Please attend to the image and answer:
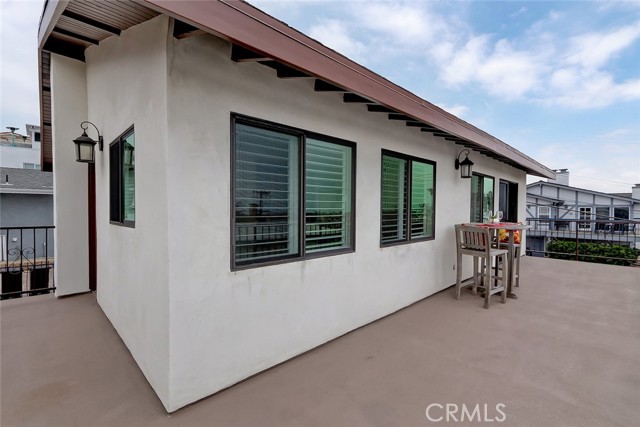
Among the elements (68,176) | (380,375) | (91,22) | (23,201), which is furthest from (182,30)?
(23,201)

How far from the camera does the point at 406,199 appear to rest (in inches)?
159

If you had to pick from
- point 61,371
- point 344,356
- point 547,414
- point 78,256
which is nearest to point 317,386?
point 344,356

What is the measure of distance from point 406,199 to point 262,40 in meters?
2.93

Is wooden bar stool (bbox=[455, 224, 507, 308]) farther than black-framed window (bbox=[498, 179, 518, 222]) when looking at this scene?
No

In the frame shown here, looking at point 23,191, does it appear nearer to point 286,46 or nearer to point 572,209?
point 286,46

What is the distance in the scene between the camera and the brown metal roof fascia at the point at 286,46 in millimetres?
1385

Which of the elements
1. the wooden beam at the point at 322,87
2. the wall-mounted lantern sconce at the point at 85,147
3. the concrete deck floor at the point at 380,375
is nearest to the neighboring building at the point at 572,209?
the concrete deck floor at the point at 380,375

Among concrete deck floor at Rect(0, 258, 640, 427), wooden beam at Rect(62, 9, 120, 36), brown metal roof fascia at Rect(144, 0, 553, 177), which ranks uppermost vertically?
wooden beam at Rect(62, 9, 120, 36)

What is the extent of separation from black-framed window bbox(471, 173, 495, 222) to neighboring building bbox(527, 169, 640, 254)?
1001 cm

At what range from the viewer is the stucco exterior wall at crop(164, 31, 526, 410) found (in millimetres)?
1910

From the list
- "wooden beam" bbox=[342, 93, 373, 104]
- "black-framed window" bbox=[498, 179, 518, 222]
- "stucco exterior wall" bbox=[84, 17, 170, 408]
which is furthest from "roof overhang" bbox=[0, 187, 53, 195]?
"black-framed window" bbox=[498, 179, 518, 222]

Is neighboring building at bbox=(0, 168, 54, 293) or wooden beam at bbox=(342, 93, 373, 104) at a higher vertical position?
wooden beam at bbox=(342, 93, 373, 104)

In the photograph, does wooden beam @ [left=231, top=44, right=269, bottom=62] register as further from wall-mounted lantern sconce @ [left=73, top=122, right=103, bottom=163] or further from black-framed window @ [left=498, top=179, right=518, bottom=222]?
black-framed window @ [left=498, top=179, right=518, bottom=222]

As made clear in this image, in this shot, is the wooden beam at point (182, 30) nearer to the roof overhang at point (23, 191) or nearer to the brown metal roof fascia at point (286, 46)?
the brown metal roof fascia at point (286, 46)
